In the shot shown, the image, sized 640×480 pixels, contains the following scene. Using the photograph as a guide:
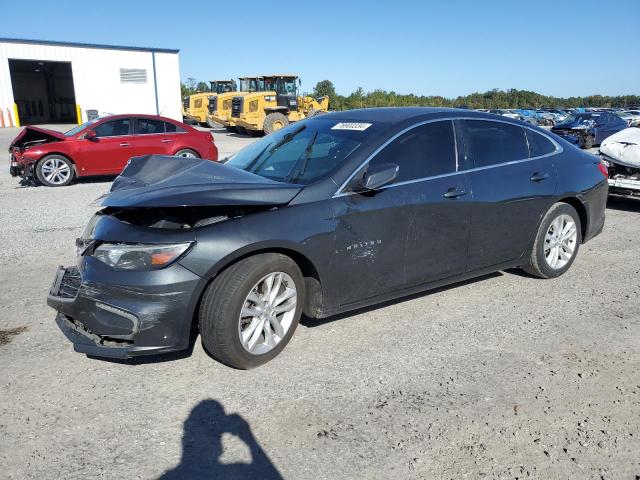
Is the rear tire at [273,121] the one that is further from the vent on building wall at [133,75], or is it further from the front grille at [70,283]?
the front grille at [70,283]

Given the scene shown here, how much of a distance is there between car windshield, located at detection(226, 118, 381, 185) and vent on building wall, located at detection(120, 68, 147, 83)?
32.1 meters

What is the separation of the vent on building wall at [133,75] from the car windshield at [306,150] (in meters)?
32.1

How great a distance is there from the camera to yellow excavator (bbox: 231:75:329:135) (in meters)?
25.1

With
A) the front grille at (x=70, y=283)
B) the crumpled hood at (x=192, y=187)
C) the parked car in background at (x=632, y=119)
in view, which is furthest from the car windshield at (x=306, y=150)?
the parked car in background at (x=632, y=119)

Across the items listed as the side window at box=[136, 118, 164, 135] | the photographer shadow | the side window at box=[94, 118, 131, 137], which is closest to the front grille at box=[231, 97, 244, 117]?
the side window at box=[136, 118, 164, 135]

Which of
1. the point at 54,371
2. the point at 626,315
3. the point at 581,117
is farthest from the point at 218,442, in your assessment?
the point at 581,117

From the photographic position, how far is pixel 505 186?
454 cm

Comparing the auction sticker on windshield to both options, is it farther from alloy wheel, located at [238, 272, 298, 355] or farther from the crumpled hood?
alloy wheel, located at [238, 272, 298, 355]

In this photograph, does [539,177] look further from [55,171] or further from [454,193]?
[55,171]

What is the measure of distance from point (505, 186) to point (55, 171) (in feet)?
31.2

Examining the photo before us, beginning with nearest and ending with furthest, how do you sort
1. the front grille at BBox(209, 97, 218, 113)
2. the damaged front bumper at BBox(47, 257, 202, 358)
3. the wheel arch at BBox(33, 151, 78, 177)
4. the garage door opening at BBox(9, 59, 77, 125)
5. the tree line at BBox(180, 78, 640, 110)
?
the damaged front bumper at BBox(47, 257, 202, 358)
the wheel arch at BBox(33, 151, 78, 177)
the front grille at BBox(209, 97, 218, 113)
the garage door opening at BBox(9, 59, 77, 125)
the tree line at BBox(180, 78, 640, 110)

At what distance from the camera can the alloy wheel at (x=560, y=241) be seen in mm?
5059

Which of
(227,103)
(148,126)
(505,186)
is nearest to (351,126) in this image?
(505,186)

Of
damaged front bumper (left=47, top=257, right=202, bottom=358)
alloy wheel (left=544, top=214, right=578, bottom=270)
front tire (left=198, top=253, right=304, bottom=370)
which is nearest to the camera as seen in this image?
damaged front bumper (left=47, top=257, right=202, bottom=358)
